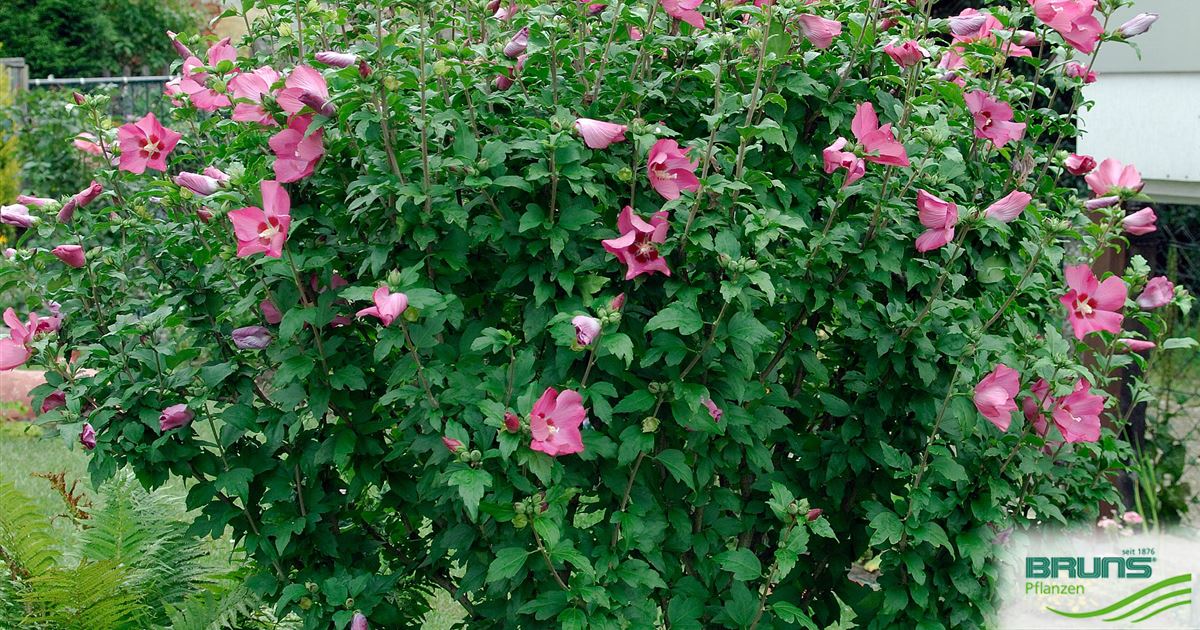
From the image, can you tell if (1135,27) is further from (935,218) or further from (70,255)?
(70,255)

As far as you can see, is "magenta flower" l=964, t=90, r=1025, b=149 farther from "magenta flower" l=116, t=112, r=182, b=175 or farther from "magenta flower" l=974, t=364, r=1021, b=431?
"magenta flower" l=116, t=112, r=182, b=175

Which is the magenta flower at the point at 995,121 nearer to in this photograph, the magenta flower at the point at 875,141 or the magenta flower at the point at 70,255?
the magenta flower at the point at 875,141

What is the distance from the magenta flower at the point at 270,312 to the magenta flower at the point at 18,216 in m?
0.53

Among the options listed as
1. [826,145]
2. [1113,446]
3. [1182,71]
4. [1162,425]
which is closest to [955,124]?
[826,145]

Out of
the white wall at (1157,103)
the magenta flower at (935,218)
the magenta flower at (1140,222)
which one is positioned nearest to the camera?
the magenta flower at (935,218)

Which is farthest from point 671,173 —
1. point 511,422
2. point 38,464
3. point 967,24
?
point 38,464

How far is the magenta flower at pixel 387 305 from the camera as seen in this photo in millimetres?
1888

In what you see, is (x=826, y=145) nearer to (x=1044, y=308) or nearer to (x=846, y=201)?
(x=846, y=201)

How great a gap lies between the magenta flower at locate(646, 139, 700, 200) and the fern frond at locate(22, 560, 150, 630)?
165cm

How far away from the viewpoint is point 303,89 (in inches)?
82.2

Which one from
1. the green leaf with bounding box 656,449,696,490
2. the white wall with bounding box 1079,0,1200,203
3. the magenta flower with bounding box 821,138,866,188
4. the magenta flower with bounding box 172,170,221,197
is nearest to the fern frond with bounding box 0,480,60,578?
the magenta flower with bounding box 172,170,221,197

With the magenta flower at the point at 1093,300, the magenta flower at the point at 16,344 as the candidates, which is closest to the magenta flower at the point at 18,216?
the magenta flower at the point at 16,344

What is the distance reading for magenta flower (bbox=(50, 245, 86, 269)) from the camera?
94.5 inches

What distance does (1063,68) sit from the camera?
279 centimetres
